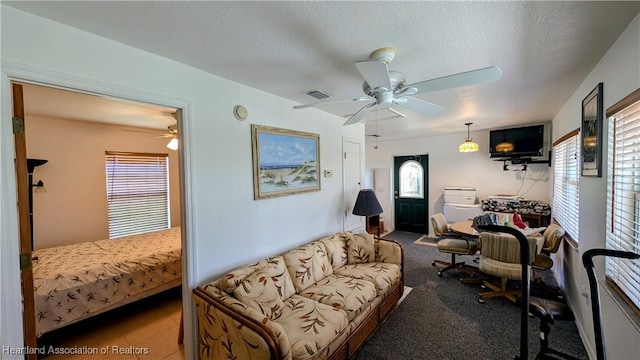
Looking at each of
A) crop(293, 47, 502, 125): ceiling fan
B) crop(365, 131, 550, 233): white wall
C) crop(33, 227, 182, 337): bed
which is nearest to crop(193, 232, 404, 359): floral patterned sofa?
crop(33, 227, 182, 337): bed

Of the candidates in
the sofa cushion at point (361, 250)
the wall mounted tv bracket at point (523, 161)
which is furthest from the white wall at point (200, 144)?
the wall mounted tv bracket at point (523, 161)

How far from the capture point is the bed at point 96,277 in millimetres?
2186

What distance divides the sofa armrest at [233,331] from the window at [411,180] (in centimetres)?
536

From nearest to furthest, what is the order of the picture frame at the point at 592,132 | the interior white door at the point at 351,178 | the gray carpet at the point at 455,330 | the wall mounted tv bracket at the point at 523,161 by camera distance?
the picture frame at the point at 592,132
the gray carpet at the point at 455,330
the interior white door at the point at 351,178
the wall mounted tv bracket at the point at 523,161

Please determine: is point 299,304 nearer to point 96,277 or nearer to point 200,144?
point 200,144

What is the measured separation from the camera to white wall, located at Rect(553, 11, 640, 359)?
138 centimetres

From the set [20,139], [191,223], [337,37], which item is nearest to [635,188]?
[337,37]

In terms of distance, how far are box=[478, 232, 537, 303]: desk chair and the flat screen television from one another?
7.66 ft

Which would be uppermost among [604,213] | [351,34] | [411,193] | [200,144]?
[351,34]

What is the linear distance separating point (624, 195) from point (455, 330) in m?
1.72

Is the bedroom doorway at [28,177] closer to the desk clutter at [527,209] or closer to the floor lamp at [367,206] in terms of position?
the floor lamp at [367,206]

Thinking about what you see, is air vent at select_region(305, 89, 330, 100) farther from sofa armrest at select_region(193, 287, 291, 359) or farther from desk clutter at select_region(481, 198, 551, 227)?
desk clutter at select_region(481, 198, 551, 227)

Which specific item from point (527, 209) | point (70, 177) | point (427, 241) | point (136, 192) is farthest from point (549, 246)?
point (70, 177)

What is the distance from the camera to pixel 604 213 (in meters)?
1.73
